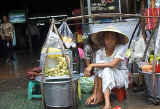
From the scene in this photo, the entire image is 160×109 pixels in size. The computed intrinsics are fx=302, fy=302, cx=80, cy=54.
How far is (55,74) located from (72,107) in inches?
19.5

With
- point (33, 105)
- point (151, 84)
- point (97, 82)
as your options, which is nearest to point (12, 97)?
Result: point (33, 105)

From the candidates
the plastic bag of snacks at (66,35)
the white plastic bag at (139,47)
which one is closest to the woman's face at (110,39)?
the white plastic bag at (139,47)

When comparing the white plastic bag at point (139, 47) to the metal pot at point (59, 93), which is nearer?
the metal pot at point (59, 93)

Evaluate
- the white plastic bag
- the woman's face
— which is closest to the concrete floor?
the white plastic bag

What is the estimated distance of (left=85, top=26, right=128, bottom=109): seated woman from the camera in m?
4.10

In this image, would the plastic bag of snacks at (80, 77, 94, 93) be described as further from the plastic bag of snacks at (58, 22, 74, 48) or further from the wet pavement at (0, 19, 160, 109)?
the plastic bag of snacks at (58, 22, 74, 48)

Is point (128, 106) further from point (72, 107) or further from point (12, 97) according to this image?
point (12, 97)

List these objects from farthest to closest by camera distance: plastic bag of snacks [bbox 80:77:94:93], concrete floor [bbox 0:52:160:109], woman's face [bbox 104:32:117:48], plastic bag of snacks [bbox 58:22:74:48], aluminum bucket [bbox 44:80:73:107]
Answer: plastic bag of snacks [bbox 58:22:74:48] < plastic bag of snacks [bbox 80:77:94:93] < concrete floor [bbox 0:52:160:109] < woman's face [bbox 104:32:117:48] < aluminum bucket [bbox 44:80:73:107]

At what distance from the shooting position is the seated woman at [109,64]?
4.10 meters

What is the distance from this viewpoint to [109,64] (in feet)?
13.5

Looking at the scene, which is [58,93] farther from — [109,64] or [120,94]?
[120,94]

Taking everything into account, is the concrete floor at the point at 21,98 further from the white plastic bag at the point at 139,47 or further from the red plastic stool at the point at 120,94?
the white plastic bag at the point at 139,47

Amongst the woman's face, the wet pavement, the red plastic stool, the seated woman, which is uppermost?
the woman's face

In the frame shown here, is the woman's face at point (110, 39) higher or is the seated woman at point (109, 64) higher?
the woman's face at point (110, 39)
